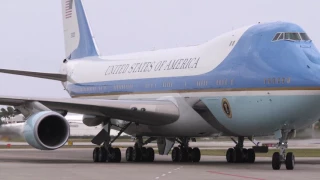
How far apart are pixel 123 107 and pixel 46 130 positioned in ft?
9.95

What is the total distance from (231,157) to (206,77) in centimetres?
502

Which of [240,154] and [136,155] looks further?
[136,155]

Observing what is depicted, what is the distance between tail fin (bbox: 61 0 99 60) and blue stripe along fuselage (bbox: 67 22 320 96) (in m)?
11.0

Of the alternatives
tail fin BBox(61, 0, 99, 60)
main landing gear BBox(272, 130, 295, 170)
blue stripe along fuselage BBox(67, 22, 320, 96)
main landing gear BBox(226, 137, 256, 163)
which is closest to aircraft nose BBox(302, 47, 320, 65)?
blue stripe along fuselage BBox(67, 22, 320, 96)

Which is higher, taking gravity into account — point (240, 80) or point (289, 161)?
point (240, 80)

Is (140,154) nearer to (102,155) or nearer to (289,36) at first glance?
(102,155)

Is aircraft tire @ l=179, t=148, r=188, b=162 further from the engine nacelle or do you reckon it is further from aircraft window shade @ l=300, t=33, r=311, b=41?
aircraft window shade @ l=300, t=33, r=311, b=41

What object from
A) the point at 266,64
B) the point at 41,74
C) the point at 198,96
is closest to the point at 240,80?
the point at 266,64

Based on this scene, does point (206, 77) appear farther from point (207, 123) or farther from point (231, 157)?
point (231, 157)

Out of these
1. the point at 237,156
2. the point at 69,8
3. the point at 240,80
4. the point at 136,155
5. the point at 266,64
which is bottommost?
the point at 136,155

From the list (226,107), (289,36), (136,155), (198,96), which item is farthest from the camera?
(136,155)

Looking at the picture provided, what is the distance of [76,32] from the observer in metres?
39.8

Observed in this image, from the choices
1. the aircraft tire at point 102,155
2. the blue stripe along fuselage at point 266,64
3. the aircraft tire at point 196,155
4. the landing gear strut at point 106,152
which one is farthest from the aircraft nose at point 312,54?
the aircraft tire at point 102,155

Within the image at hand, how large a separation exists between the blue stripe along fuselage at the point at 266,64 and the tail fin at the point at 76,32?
11.0 metres
